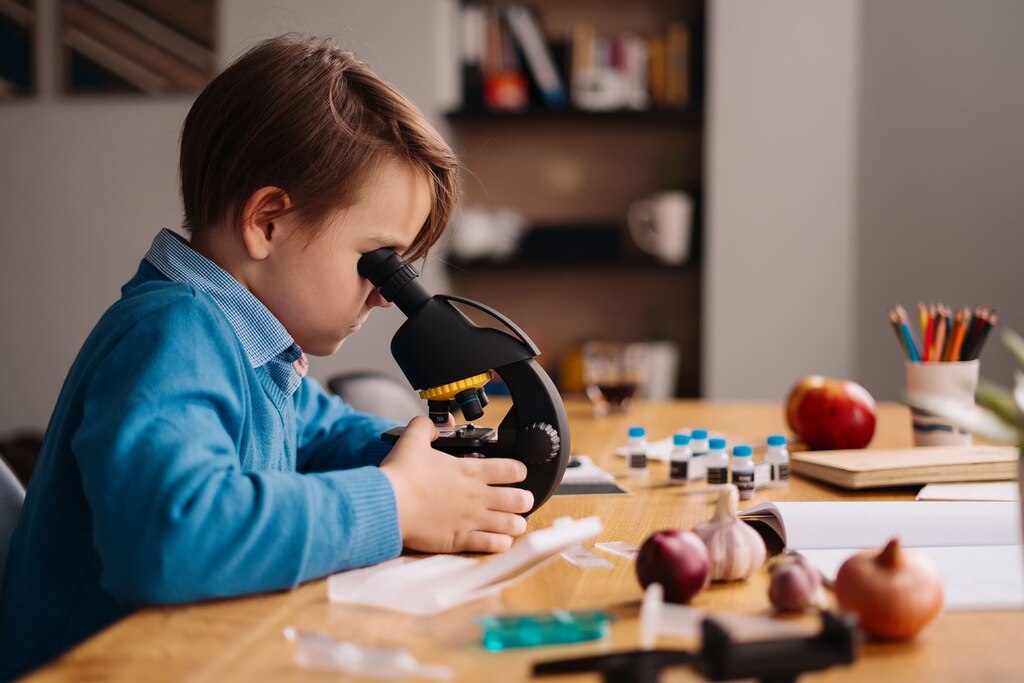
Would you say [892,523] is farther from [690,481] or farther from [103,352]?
[103,352]

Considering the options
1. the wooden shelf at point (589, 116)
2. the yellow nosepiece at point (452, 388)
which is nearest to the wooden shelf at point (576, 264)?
the wooden shelf at point (589, 116)

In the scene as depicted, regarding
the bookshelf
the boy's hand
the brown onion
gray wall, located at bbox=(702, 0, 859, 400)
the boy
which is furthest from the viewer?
the bookshelf

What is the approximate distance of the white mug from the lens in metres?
3.41

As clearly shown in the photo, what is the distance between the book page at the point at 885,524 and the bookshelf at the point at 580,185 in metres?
2.61

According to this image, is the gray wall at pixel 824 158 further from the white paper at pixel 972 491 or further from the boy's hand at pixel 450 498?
the boy's hand at pixel 450 498

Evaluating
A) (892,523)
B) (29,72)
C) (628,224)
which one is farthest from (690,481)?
(29,72)

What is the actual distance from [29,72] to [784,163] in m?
2.67

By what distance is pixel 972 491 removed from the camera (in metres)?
1.13

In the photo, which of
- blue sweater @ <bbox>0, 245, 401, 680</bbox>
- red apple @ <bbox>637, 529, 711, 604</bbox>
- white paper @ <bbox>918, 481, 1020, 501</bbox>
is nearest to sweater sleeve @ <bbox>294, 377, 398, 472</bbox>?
blue sweater @ <bbox>0, 245, 401, 680</bbox>

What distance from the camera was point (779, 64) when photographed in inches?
131

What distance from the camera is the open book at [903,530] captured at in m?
0.87

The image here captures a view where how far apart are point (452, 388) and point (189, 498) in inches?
10.2

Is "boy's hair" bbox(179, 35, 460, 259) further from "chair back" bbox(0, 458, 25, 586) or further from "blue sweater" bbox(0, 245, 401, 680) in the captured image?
"chair back" bbox(0, 458, 25, 586)

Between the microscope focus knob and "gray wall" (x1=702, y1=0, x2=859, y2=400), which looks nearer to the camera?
the microscope focus knob
